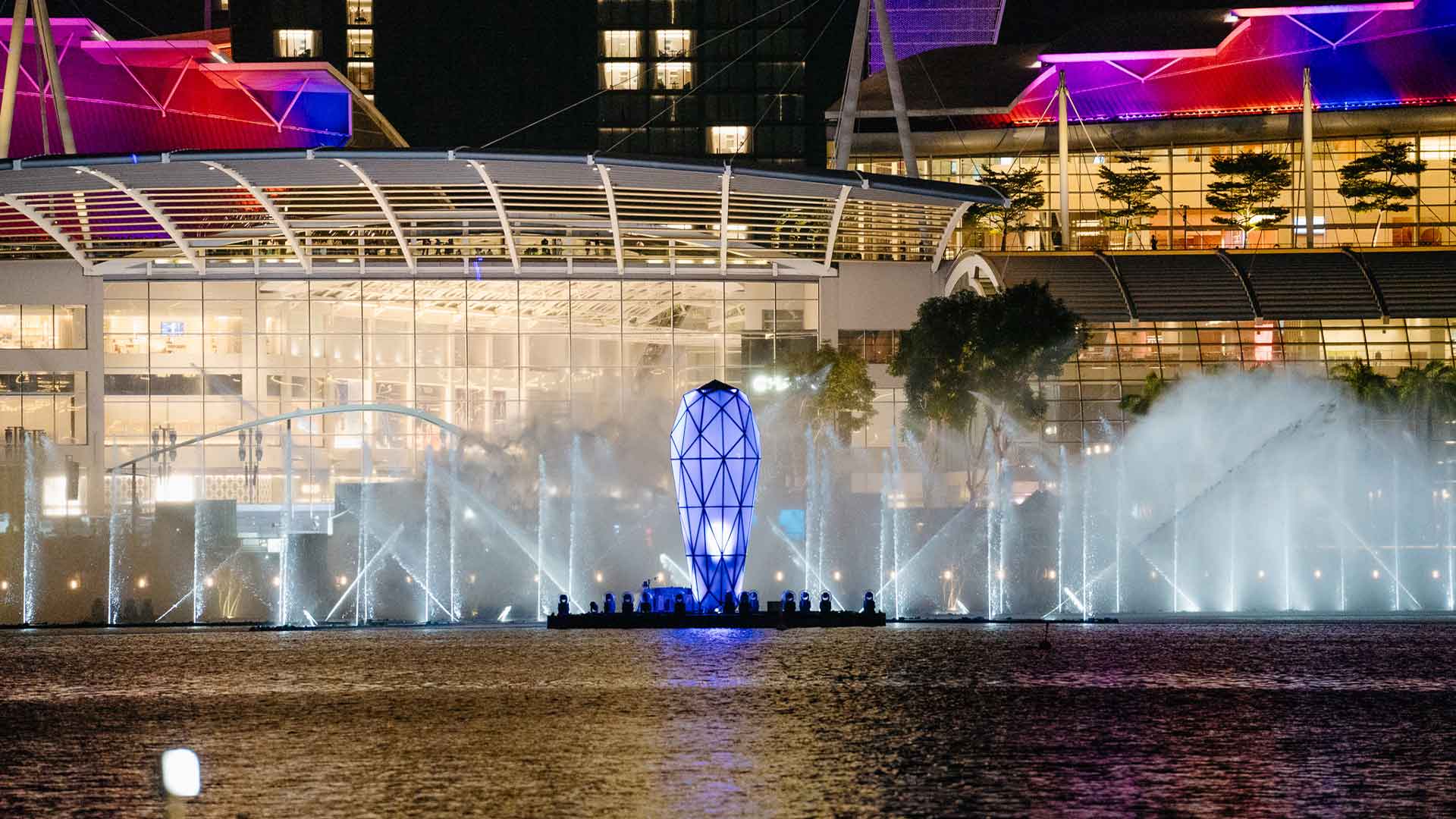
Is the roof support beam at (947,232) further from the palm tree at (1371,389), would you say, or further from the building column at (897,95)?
the palm tree at (1371,389)

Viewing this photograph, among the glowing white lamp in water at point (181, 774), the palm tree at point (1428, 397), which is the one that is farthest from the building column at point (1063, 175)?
the glowing white lamp in water at point (181, 774)

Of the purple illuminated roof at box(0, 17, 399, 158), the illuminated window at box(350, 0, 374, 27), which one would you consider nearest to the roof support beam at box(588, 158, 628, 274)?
the purple illuminated roof at box(0, 17, 399, 158)

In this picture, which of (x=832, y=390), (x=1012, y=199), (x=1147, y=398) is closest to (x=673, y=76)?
(x=1012, y=199)

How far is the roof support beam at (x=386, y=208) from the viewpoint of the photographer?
66438mm

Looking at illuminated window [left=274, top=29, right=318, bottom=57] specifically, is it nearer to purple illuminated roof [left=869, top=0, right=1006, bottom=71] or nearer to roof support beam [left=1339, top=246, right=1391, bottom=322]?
purple illuminated roof [left=869, top=0, right=1006, bottom=71]

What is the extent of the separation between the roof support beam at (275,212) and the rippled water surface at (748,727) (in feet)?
85.9

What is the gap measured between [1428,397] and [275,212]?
4608 centimetres

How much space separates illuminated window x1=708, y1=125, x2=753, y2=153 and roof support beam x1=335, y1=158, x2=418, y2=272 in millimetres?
76726

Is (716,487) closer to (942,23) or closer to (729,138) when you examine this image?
(942,23)

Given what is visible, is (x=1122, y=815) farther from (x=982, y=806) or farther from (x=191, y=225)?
(x=191, y=225)

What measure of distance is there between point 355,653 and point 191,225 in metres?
39.8

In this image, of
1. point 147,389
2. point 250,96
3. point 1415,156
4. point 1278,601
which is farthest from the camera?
point 1415,156

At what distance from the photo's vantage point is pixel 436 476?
244 ft

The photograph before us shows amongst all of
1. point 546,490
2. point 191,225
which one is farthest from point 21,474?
point 546,490
